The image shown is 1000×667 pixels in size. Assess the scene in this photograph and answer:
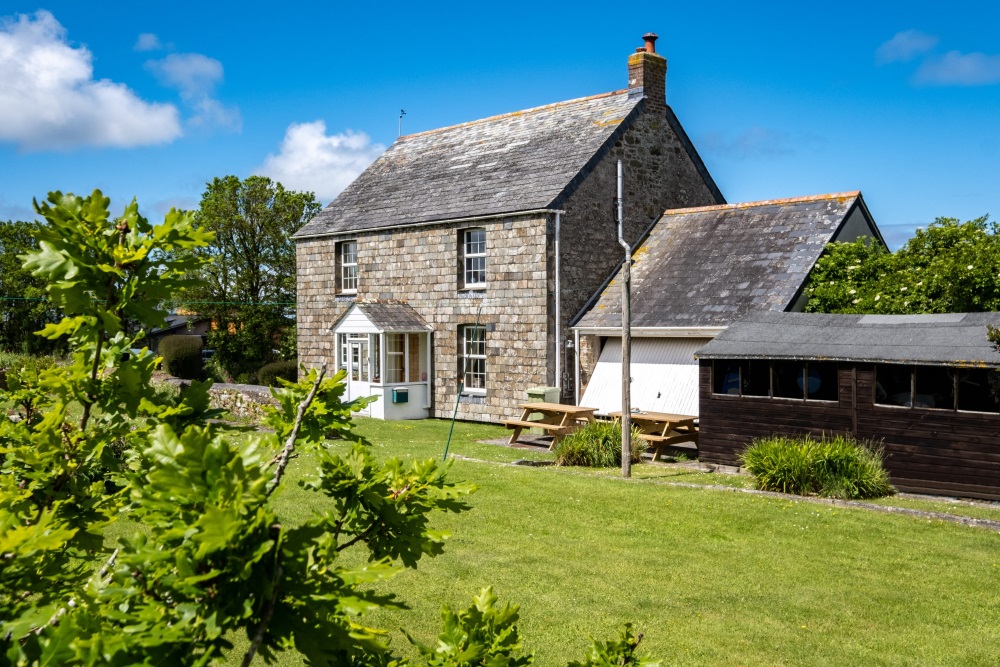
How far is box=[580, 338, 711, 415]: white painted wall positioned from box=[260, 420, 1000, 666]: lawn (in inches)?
252

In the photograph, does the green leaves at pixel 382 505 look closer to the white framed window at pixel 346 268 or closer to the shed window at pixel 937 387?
the shed window at pixel 937 387

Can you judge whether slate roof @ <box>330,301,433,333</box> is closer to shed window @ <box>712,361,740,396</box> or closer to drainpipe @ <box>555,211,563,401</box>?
drainpipe @ <box>555,211,563,401</box>

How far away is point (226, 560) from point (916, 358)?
1383 cm

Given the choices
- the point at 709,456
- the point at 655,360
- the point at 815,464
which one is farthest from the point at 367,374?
the point at 815,464

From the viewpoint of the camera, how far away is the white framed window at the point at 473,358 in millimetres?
25016

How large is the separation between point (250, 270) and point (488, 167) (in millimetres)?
18435

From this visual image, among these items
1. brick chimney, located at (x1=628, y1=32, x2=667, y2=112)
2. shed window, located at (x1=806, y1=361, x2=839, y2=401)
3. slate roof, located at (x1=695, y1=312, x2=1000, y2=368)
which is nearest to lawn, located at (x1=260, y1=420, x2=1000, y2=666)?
slate roof, located at (x1=695, y1=312, x2=1000, y2=368)

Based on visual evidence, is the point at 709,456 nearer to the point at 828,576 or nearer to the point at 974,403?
the point at 974,403

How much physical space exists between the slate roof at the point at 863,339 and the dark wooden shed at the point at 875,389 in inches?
0.7

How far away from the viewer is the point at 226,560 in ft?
6.68

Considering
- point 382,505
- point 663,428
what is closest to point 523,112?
point 663,428

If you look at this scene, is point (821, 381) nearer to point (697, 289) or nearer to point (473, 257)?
point (697, 289)

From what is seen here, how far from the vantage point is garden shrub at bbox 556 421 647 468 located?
1730cm

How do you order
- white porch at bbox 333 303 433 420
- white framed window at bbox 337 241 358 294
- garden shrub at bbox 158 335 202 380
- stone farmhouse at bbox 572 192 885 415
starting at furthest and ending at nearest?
garden shrub at bbox 158 335 202 380
white framed window at bbox 337 241 358 294
white porch at bbox 333 303 433 420
stone farmhouse at bbox 572 192 885 415
